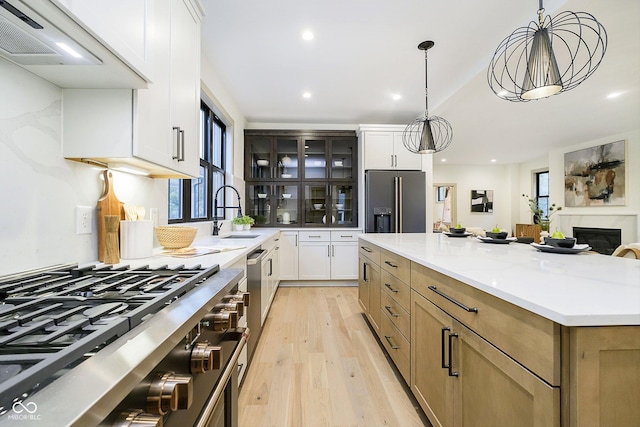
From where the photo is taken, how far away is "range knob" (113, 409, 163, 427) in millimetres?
376

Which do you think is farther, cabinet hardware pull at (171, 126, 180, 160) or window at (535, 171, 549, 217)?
window at (535, 171, 549, 217)

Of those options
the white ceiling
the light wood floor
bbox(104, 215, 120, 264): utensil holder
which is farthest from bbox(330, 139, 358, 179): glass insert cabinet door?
bbox(104, 215, 120, 264): utensil holder

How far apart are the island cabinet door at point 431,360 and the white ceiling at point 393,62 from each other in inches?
85.3

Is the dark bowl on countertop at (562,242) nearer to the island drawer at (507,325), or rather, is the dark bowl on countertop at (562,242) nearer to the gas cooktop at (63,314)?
the island drawer at (507,325)

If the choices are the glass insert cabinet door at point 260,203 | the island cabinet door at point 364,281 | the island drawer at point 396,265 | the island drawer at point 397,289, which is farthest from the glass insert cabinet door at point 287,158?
the island drawer at point 397,289

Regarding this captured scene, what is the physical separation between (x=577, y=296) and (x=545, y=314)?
178 mm

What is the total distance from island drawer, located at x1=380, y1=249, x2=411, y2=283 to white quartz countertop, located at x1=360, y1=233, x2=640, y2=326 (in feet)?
0.45

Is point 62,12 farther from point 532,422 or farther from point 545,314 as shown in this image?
point 532,422

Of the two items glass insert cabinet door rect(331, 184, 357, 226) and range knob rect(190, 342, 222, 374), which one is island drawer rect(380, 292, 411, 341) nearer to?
range knob rect(190, 342, 222, 374)

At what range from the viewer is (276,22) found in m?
2.29

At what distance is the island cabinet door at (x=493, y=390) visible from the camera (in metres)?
0.72

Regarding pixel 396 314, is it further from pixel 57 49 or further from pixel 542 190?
pixel 542 190

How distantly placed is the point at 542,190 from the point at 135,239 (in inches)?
386

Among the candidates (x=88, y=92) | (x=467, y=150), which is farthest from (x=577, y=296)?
(x=467, y=150)
